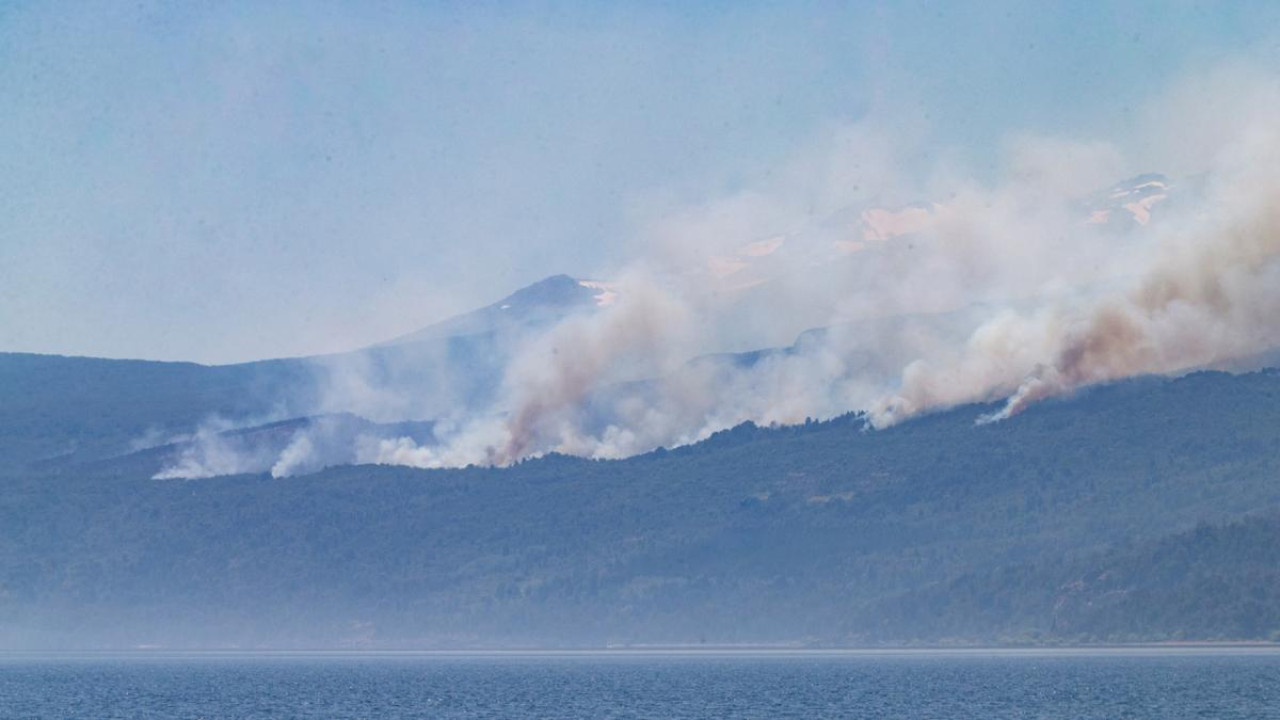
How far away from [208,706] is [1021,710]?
81.3 metres

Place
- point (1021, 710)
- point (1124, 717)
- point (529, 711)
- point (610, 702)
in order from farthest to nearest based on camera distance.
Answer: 1. point (610, 702)
2. point (529, 711)
3. point (1021, 710)
4. point (1124, 717)

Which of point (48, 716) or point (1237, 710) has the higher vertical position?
point (48, 716)

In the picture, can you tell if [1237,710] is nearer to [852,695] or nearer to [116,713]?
[852,695]

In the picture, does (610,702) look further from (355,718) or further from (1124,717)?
(1124,717)

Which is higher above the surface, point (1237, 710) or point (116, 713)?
point (116, 713)

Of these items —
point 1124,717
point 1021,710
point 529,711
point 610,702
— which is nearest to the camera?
point 1124,717

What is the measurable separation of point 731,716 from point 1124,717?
33.4 m

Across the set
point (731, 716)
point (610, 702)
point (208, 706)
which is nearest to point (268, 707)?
point (208, 706)

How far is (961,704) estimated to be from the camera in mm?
177500

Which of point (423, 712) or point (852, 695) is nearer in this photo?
point (423, 712)

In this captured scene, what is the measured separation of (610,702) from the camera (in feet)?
631

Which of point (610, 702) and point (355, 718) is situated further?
point (610, 702)

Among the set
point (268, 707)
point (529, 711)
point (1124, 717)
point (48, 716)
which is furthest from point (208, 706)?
point (1124, 717)

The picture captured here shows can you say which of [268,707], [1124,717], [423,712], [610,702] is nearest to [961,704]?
[1124,717]
